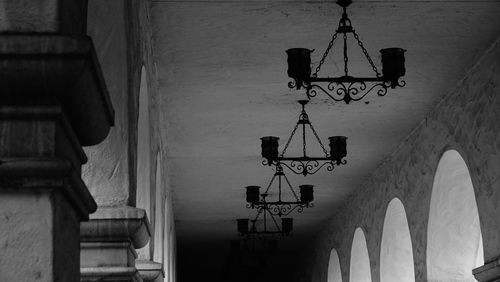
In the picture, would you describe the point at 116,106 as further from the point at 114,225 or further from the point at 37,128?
the point at 37,128

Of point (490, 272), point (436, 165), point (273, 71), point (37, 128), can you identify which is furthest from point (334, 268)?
point (37, 128)

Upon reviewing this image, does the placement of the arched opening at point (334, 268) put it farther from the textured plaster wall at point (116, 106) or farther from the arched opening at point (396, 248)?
the textured plaster wall at point (116, 106)

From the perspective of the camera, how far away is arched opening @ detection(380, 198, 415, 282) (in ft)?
42.2

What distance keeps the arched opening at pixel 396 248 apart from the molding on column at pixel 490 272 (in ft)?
12.6

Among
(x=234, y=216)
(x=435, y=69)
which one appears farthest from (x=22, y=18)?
(x=234, y=216)

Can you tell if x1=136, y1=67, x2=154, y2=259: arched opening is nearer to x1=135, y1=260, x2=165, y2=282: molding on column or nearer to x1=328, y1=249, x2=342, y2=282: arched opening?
x1=135, y1=260, x2=165, y2=282: molding on column

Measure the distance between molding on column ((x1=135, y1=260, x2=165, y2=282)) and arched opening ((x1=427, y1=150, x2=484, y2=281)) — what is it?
416 centimetres

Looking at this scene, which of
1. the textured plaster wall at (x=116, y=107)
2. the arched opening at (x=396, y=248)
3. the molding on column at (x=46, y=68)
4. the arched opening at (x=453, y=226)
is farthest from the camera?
the arched opening at (x=396, y=248)

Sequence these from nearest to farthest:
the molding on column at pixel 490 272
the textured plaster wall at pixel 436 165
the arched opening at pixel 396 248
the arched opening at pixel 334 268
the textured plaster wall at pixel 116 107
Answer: the textured plaster wall at pixel 116 107, the molding on column at pixel 490 272, the textured plaster wall at pixel 436 165, the arched opening at pixel 396 248, the arched opening at pixel 334 268

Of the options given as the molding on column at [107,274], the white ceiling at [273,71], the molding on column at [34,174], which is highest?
the white ceiling at [273,71]

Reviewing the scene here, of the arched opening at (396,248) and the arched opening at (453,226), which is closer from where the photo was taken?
the arched opening at (453,226)

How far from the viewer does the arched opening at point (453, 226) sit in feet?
33.3

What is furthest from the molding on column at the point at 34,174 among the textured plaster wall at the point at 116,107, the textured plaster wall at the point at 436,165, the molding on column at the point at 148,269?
the textured plaster wall at the point at 436,165

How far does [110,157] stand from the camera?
4.71 m
